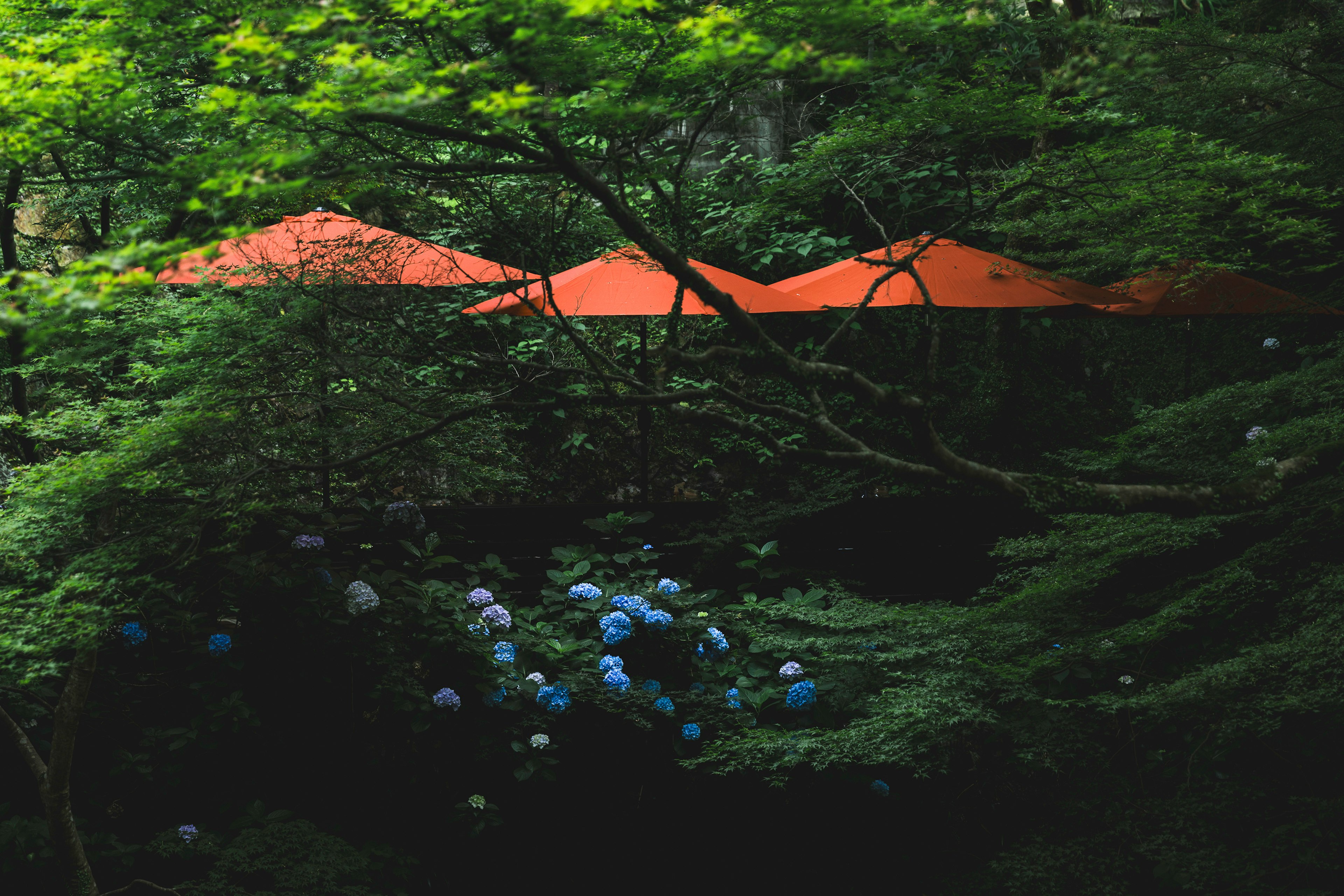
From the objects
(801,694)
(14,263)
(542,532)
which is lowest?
(801,694)

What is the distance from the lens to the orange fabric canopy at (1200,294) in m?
4.97

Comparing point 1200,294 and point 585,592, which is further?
point 1200,294

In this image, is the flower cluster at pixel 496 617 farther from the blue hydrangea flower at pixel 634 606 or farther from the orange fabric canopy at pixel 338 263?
the orange fabric canopy at pixel 338 263

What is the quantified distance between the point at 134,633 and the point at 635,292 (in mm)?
3030

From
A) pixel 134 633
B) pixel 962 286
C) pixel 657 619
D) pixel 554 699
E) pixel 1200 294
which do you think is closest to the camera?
pixel 134 633

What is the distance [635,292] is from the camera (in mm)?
4914

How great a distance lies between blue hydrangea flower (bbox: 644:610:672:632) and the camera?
3.72 m

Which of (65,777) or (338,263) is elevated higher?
(338,263)

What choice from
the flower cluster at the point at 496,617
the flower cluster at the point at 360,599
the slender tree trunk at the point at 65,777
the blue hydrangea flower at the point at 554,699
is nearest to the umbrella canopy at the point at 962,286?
the flower cluster at the point at 496,617

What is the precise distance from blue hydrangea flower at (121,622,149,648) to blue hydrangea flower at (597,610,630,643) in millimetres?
1714

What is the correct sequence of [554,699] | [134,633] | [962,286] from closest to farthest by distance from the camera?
[134,633] < [554,699] < [962,286]

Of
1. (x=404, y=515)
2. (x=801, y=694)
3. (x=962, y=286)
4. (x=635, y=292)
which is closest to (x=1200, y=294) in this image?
(x=962, y=286)

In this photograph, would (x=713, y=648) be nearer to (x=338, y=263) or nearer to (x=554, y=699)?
(x=554, y=699)

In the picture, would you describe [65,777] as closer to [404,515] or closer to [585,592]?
[404,515]
